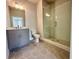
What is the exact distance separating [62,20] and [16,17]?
2.46 m

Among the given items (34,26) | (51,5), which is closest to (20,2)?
(34,26)

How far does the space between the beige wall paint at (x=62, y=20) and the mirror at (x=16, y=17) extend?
202 centimetres

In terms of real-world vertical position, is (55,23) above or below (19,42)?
above

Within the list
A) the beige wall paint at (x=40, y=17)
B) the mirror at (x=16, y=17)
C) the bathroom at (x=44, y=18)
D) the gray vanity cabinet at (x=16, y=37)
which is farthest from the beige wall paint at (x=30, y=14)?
the gray vanity cabinet at (x=16, y=37)

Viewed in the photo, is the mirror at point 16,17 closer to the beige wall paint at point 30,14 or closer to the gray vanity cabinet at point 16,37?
the beige wall paint at point 30,14

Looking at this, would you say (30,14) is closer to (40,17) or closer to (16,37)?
(40,17)

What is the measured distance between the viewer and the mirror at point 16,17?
3857 millimetres

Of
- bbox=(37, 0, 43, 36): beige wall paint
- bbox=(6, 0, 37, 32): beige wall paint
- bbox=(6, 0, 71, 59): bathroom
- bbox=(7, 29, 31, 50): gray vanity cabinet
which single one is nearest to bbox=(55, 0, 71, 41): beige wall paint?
bbox=(6, 0, 71, 59): bathroom

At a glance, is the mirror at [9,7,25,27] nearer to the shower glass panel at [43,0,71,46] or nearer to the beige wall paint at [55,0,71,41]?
the shower glass panel at [43,0,71,46]

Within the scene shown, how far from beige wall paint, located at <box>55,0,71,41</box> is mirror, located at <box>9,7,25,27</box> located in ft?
6.61

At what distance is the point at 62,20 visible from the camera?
4523mm

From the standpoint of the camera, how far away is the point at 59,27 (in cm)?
475

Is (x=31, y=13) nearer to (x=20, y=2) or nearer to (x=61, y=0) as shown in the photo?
(x=20, y=2)
